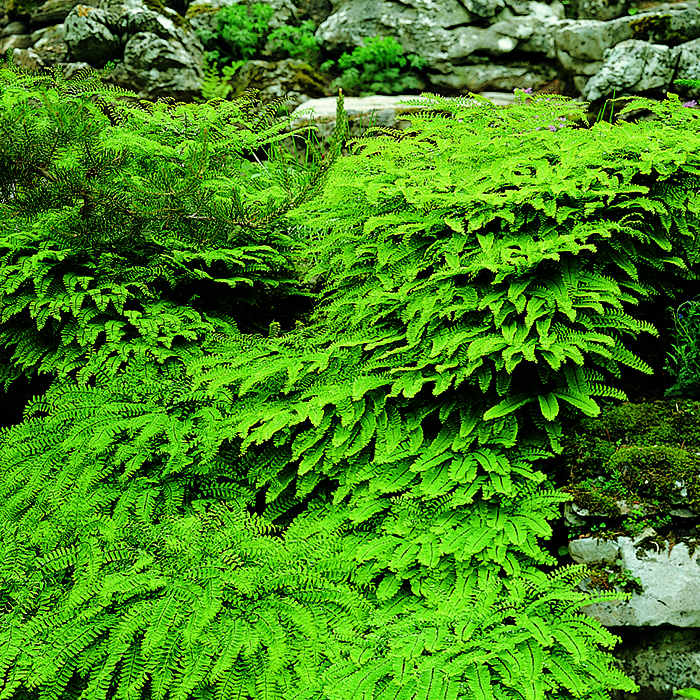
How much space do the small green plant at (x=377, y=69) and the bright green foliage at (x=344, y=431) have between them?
20.6ft

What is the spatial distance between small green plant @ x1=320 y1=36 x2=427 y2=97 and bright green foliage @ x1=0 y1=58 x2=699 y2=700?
247 inches

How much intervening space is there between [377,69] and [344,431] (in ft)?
27.0

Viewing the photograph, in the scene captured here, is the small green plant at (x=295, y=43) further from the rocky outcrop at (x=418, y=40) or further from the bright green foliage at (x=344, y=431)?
the bright green foliage at (x=344, y=431)

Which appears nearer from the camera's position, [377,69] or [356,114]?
[356,114]

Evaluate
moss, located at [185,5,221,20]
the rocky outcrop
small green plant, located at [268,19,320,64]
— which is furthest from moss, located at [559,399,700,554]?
moss, located at [185,5,221,20]

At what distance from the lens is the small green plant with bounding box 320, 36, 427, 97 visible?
31.2 ft

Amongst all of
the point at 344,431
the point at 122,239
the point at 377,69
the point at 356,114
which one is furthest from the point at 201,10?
the point at 344,431

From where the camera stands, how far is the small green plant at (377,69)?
9523mm

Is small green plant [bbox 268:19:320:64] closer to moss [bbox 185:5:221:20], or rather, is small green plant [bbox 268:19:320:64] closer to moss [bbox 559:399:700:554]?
moss [bbox 185:5:221:20]

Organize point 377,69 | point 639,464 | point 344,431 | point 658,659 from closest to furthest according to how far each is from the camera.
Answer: point 658,659, point 639,464, point 344,431, point 377,69

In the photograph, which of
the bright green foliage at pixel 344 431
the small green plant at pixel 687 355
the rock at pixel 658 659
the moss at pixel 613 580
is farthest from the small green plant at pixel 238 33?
the rock at pixel 658 659

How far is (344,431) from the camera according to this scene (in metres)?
2.99

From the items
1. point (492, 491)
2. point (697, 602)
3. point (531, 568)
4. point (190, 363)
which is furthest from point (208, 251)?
point (697, 602)

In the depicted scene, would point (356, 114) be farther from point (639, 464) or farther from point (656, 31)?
point (639, 464)
